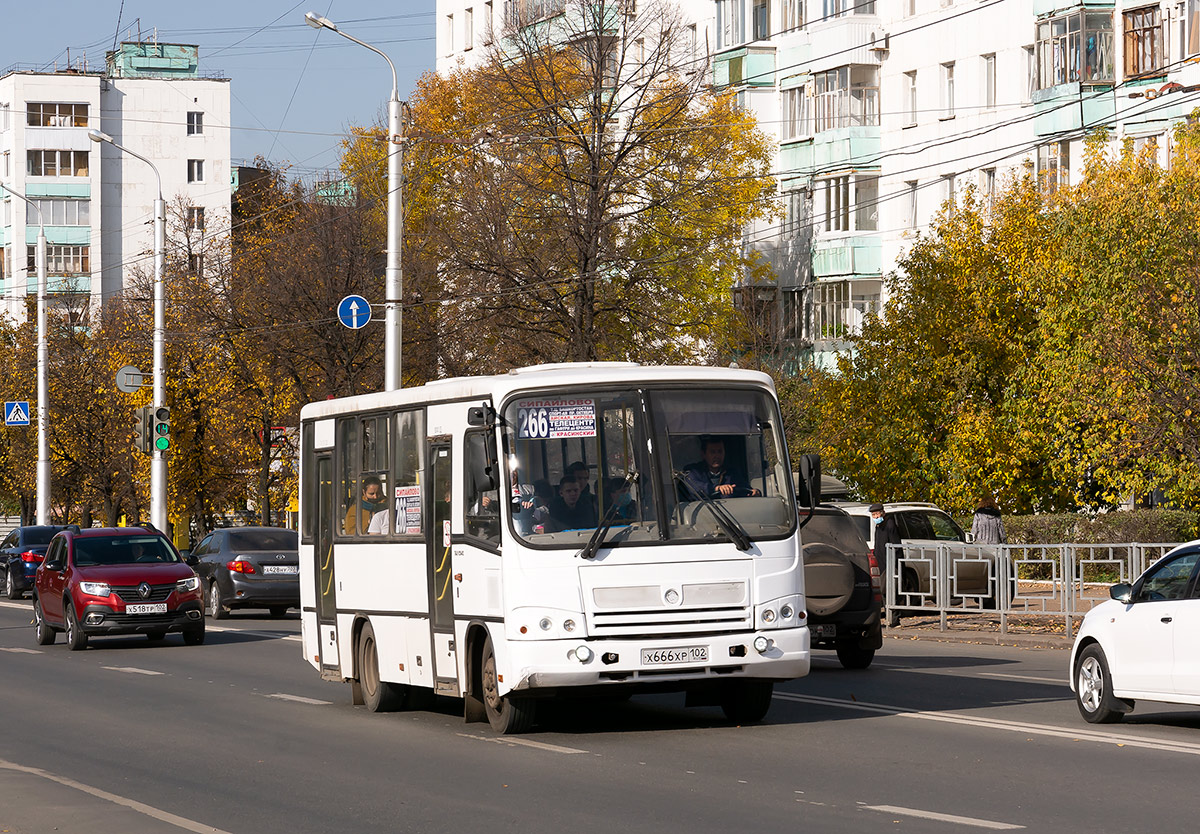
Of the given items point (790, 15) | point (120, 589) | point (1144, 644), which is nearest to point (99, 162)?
point (790, 15)

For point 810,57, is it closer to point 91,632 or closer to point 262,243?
point 262,243

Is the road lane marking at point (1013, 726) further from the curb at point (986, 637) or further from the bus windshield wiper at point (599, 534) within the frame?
the curb at point (986, 637)

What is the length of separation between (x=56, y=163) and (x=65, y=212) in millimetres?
2762

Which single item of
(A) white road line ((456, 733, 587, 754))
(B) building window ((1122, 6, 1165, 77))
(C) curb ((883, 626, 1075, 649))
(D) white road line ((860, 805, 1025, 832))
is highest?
(B) building window ((1122, 6, 1165, 77))

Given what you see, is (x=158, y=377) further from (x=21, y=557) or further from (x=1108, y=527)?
(x=1108, y=527)

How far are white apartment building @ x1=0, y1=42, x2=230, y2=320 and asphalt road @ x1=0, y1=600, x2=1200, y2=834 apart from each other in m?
85.0

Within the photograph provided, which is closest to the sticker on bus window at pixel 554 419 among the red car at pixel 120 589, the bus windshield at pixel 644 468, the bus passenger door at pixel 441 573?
the bus windshield at pixel 644 468

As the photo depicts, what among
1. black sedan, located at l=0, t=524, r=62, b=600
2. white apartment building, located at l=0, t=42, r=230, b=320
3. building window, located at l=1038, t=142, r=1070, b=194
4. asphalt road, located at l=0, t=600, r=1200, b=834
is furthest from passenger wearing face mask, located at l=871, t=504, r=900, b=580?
white apartment building, located at l=0, t=42, r=230, b=320

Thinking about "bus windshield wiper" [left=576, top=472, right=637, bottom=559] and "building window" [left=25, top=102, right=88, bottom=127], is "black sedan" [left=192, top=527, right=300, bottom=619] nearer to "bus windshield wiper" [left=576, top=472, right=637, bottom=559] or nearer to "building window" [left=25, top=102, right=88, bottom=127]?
"bus windshield wiper" [left=576, top=472, right=637, bottom=559]

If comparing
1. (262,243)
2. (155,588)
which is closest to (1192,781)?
(155,588)

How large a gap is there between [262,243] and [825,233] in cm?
1763

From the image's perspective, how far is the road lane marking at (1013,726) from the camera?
501 inches

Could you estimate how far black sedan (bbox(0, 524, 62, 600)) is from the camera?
45.0 m

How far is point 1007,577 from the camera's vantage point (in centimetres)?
2541
